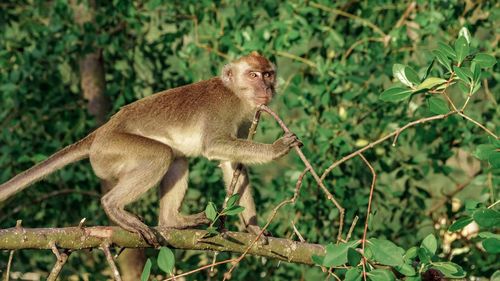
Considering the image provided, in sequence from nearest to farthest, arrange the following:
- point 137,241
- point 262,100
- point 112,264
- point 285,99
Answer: point 112,264, point 137,241, point 262,100, point 285,99

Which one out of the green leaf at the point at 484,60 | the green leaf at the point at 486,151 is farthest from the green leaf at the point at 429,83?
the green leaf at the point at 486,151

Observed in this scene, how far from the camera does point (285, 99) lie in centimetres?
686

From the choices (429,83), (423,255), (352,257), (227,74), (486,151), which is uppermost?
(429,83)

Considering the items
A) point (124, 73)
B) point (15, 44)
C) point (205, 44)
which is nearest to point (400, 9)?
point (205, 44)

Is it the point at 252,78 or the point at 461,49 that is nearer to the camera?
the point at 461,49

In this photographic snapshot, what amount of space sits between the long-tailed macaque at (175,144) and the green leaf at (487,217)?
1965 millimetres

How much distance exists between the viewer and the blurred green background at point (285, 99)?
6.89 metres

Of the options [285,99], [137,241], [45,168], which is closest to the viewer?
[137,241]

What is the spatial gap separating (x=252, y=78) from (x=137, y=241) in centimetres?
209

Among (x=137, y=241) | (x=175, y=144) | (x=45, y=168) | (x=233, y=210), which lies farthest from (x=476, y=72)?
(x=45, y=168)

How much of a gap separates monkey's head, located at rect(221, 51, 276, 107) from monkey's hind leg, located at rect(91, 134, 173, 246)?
0.87m

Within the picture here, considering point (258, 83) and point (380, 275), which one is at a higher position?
point (380, 275)

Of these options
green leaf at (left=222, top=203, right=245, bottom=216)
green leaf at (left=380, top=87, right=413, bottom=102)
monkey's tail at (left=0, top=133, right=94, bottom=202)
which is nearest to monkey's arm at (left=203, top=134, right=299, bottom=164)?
monkey's tail at (left=0, top=133, right=94, bottom=202)

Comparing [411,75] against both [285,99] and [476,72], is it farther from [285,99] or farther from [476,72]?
[285,99]
